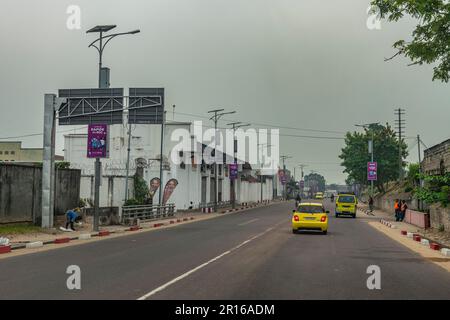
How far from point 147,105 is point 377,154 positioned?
51.8 m

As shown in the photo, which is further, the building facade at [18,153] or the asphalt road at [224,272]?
the building facade at [18,153]

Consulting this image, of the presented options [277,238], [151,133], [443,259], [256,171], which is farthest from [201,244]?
[256,171]

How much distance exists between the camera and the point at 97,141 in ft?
89.4

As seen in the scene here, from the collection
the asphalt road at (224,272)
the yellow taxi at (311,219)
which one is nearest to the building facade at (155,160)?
the yellow taxi at (311,219)

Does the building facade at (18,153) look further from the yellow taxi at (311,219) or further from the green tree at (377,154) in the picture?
the yellow taxi at (311,219)

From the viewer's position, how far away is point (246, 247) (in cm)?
1855

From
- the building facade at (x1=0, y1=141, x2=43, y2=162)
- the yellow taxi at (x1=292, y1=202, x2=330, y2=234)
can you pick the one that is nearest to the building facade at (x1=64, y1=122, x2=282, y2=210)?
the yellow taxi at (x1=292, y1=202, x2=330, y2=234)

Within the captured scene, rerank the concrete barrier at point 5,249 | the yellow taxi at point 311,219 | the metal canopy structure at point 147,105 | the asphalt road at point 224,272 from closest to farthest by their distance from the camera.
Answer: the asphalt road at point 224,272
the concrete barrier at point 5,249
the yellow taxi at point 311,219
the metal canopy structure at point 147,105

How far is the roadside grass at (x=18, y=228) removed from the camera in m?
22.4

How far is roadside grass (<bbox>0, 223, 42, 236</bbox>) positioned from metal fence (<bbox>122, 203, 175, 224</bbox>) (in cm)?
785

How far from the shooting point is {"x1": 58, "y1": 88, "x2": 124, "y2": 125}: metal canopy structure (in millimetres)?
28750

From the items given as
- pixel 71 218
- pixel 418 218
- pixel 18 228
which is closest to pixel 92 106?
pixel 71 218

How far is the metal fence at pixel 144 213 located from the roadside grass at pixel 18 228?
7.85 metres

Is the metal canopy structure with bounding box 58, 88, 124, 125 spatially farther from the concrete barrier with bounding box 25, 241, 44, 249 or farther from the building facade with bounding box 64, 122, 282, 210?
the building facade with bounding box 64, 122, 282, 210
